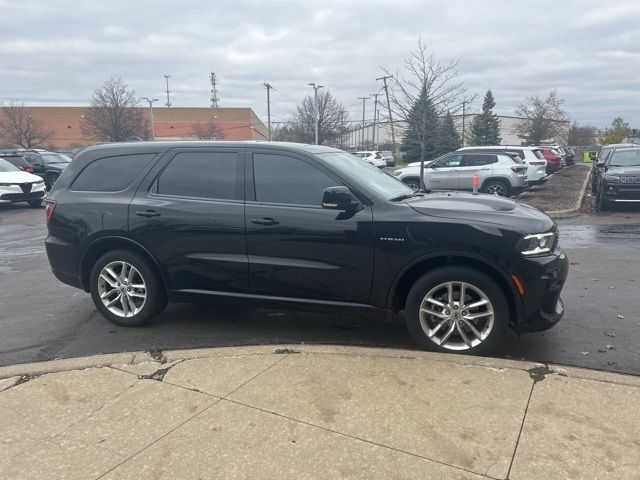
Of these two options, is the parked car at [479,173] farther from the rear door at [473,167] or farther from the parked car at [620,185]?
the parked car at [620,185]

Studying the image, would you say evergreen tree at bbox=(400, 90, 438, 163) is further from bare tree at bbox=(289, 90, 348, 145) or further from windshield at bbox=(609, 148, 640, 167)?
bare tree at bbox=(289, 90, 348, 145)

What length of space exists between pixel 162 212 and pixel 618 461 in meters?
3.93

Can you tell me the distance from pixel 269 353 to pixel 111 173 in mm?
2467

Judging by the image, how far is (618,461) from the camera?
284 centimetres

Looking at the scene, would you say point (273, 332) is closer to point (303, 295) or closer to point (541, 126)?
point (303, 295)

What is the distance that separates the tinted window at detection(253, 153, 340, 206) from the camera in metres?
4.61

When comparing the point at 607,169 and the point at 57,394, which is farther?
the point at 607,169

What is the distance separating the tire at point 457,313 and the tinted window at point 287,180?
116 centimetres

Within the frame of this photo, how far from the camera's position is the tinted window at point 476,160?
16797 millimetres

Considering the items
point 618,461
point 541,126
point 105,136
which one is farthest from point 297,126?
point 618,461

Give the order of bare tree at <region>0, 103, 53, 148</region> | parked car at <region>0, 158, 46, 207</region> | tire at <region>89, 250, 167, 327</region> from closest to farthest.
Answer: tire at <region>89, 250, 167, 327</region> → parked car at <region>0, 158, 46, 207</region> → bare tree at <region>0, 103, 53, 148</region>

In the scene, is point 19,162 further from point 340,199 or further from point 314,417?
point 314,417

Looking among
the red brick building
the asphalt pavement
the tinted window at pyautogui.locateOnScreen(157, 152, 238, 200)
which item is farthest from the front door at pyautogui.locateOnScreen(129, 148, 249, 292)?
the red brick building

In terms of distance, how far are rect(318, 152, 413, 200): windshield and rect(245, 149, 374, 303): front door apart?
0.20m
